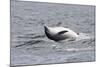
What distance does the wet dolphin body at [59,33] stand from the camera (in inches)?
105

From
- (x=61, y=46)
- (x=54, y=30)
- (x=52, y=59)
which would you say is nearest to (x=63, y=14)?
(x=54, y=30)

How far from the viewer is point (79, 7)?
285 centimetres

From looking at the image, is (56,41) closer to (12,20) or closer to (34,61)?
(34,61)

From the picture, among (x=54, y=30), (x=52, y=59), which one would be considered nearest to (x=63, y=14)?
(x=54, y=30)

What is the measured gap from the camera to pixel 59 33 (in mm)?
2732

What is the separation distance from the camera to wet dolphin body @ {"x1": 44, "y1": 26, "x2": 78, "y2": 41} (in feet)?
8.74
